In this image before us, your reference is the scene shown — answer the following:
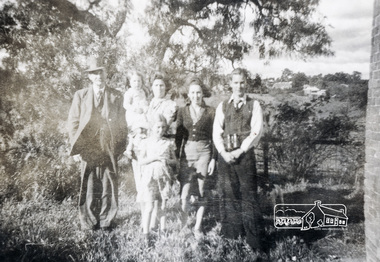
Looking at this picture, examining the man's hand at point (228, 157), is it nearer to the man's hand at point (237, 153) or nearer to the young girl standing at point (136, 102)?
the man's hand at point (237, 153)

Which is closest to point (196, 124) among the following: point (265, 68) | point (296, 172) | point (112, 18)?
point (265, 68)

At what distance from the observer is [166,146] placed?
13.4 feet

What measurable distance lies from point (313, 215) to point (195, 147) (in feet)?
5.51

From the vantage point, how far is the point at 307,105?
420 cm

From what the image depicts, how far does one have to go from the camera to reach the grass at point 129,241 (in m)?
4.09

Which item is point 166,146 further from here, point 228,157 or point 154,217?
point 154,217

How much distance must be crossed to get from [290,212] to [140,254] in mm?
1885

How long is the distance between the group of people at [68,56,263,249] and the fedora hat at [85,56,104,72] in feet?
0.04

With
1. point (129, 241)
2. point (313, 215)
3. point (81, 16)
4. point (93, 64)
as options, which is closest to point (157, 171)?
point (129, 241)

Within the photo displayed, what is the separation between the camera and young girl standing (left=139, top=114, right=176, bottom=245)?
13.4ft

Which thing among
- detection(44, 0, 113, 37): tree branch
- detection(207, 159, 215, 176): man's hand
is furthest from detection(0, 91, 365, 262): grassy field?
detection(44, 0, 113, 37): tree branch

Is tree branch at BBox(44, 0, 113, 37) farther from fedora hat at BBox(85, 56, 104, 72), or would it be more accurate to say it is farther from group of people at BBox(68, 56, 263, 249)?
group of people at BBox(68, 56, 263, 249)

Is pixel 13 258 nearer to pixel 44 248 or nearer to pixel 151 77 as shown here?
pixel 44 248

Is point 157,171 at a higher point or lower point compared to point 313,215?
higher
